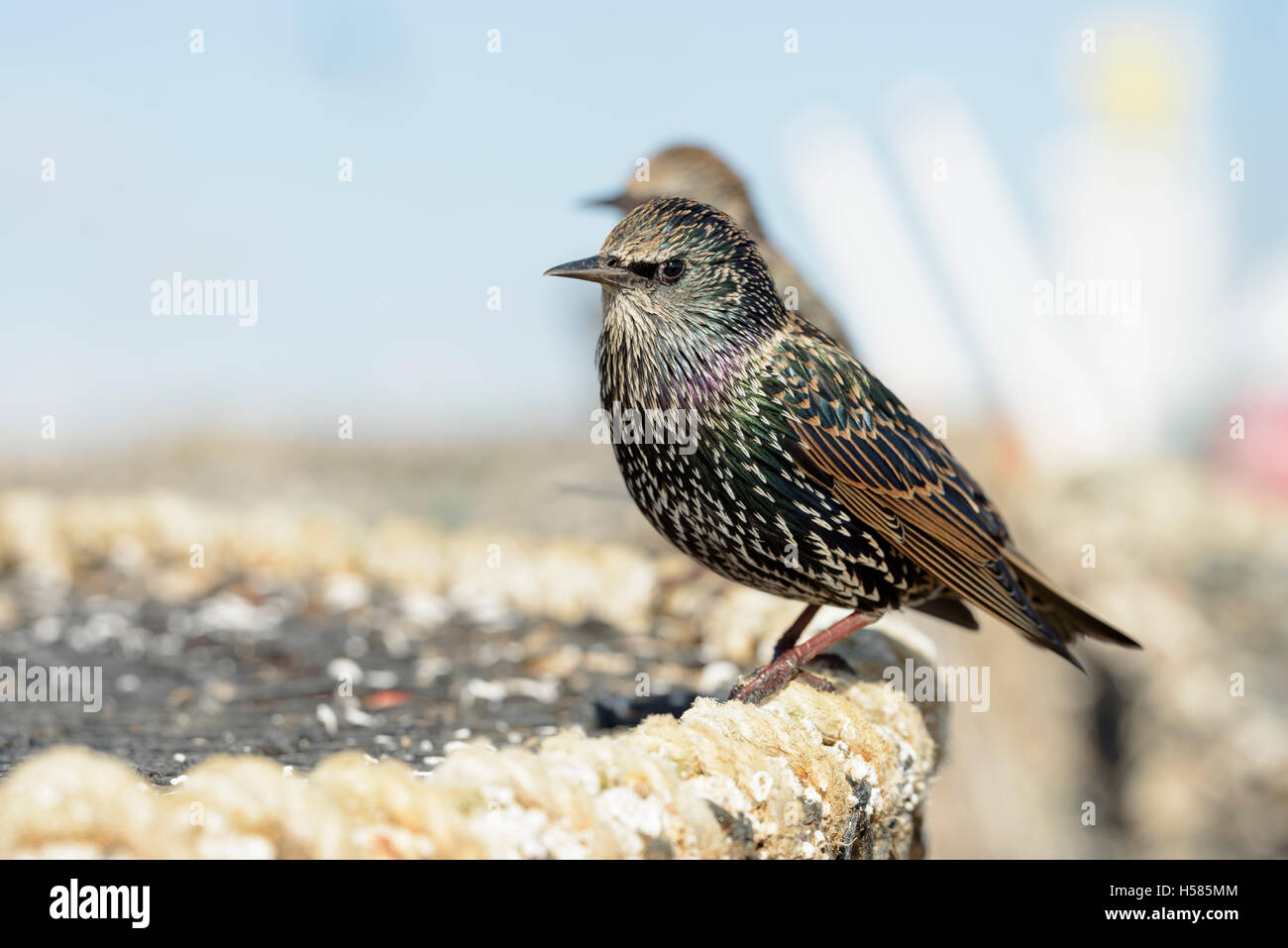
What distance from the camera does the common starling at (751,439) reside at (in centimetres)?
283

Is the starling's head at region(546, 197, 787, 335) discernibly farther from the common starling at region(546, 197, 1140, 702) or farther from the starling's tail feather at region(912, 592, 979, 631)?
the starling's tail feather at region(912, 592, 979, 631)

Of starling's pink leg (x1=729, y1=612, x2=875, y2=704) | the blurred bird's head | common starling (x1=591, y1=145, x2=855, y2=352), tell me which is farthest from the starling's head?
the blurred bird's head

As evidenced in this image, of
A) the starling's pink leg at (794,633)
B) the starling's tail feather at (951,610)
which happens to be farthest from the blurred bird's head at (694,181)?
the starling's pink leg at (794,633)

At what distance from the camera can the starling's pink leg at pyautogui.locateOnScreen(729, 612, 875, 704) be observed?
2.86 metres

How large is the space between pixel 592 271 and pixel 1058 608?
5.58ft

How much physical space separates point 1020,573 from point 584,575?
211cm

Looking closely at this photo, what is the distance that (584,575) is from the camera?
5.09 metres

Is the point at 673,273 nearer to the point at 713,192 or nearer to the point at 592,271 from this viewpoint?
the point at 592,271

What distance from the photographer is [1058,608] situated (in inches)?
138

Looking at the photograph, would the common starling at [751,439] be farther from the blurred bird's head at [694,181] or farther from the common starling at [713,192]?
the blurred bird's head at [694,181]

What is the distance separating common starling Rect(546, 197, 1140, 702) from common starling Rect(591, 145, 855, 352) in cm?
149

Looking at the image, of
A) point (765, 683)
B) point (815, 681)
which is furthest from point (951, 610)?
point (765, 683)
